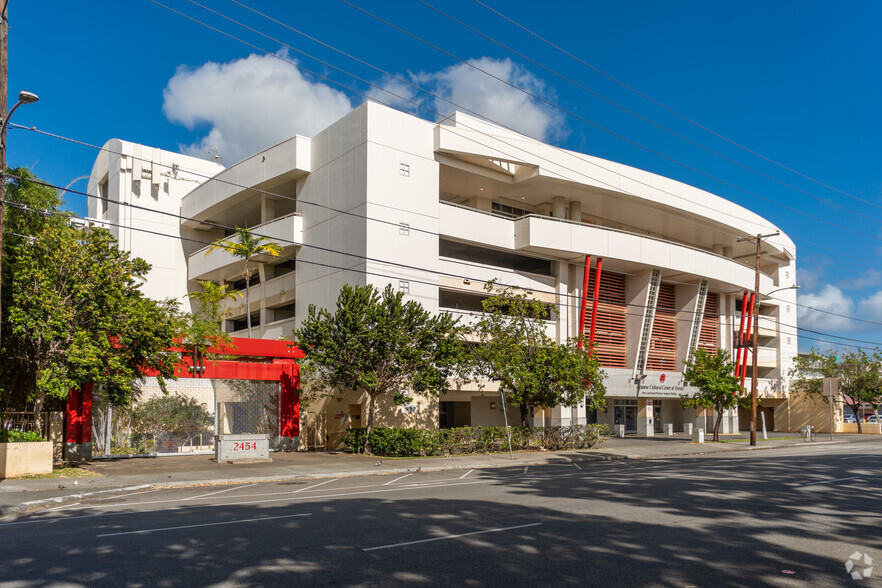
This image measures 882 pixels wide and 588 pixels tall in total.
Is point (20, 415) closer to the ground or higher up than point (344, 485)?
higher up

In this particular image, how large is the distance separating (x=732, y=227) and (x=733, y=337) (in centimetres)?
Result: 814

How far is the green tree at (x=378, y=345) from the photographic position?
87.7 feet

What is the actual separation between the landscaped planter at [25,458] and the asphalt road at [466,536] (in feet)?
15.9

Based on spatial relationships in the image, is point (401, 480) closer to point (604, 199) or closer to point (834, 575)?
point (834, 575)

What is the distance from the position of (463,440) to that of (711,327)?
29.5 m

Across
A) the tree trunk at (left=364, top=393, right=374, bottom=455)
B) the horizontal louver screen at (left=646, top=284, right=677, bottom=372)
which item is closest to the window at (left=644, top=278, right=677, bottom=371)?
the horizontal louver screen at (left=646, top=284, right=677, bottom=372)

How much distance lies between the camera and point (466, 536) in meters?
9.82

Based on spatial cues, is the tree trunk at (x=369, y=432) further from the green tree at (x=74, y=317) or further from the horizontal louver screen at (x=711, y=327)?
the horizontal louver screen at (x=711, y=327)

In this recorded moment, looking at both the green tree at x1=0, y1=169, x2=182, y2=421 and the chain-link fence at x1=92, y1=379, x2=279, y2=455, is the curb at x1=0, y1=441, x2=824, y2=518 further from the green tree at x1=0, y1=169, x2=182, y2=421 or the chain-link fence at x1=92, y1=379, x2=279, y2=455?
the chain-link fence at x1=92, y1=379, x2=279, y2=455

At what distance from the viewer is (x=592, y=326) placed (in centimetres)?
3997

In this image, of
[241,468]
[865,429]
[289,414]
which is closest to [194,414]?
[289,414]

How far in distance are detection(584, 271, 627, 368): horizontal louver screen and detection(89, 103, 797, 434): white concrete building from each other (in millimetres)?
114

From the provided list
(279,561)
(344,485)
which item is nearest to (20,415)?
(344,485)

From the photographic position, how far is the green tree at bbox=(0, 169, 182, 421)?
19.7m
